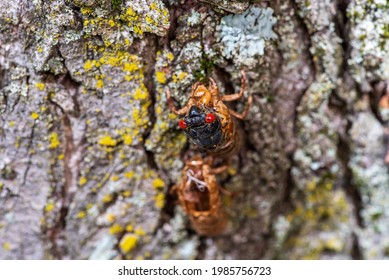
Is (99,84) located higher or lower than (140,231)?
higher

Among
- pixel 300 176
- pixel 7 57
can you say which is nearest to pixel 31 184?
pixel 7 57

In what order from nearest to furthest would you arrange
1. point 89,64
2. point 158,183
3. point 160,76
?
point 89,64
point 160,76
point 158,183

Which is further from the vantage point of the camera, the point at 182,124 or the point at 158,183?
the point at 158,183

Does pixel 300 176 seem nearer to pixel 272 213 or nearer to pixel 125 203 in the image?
pixel 272 213

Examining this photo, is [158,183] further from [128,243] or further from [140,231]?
[128,243]

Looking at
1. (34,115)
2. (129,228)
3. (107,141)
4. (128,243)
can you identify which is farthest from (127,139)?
(128,243)
